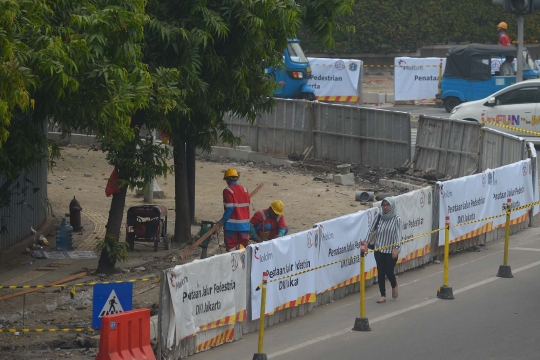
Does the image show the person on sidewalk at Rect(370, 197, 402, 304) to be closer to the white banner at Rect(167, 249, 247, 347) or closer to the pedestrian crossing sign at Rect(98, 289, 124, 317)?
the white banner at Rect(167, 249, 247, 347)

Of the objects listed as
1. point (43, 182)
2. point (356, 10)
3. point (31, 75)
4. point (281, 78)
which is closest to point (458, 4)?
point (356, 10)

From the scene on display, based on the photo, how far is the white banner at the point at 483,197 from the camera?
14.9m

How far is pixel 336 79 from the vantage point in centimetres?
3422

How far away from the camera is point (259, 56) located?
13.9m

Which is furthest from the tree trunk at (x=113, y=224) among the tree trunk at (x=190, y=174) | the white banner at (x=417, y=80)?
the white banner at (x=417, y=80)

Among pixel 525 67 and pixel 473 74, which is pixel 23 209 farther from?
pixel 525 67

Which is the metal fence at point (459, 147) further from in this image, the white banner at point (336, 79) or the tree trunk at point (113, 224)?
the white banner at point (336, 79)

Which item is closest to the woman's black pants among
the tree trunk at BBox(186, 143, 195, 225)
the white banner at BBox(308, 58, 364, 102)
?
the tree trunk at BBox(186, 143, 195, 225)

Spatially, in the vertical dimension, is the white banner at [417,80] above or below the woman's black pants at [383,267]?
above

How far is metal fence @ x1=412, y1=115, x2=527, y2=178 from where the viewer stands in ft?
65.5

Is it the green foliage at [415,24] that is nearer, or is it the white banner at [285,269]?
the white banner at [285,269]

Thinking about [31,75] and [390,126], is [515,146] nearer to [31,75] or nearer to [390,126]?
[390,126]

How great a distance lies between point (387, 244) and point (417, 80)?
2320cm

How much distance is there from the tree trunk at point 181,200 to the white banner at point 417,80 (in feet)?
64.4
